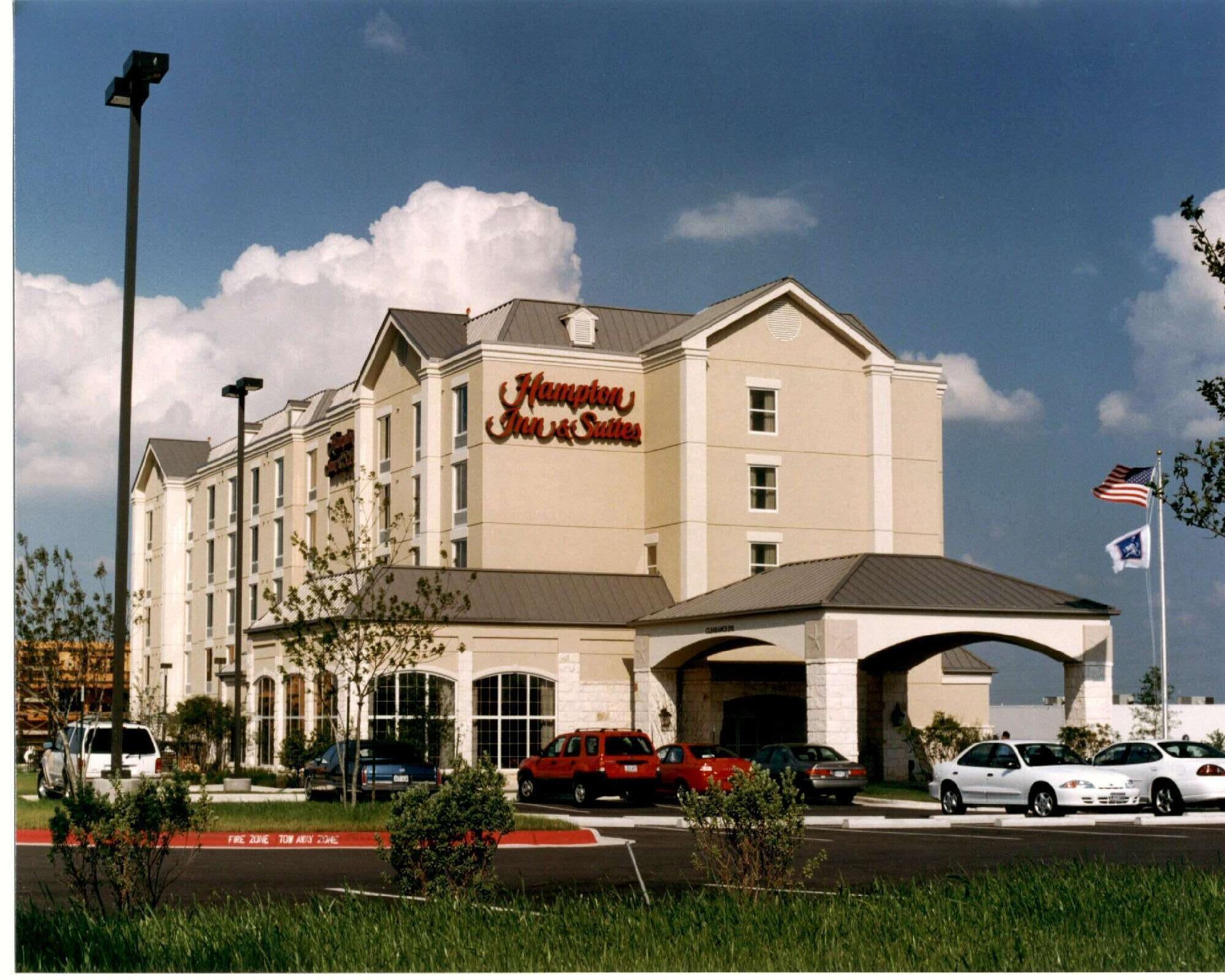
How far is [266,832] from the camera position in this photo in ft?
81.9

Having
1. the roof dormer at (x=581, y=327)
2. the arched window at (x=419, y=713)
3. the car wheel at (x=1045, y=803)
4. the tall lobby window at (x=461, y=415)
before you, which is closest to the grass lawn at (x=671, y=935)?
the car wheel at (x=1045, y=803)

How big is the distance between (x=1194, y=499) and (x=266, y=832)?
1434 cm

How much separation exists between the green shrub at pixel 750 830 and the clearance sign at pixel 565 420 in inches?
1534

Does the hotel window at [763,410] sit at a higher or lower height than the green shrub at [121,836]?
higher

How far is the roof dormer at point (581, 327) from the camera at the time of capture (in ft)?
184

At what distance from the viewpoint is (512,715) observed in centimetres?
4819

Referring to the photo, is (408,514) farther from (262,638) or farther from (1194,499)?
(1194,499)

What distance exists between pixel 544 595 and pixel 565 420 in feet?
21.2

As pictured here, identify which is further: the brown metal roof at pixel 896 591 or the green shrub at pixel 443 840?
the brown metal roof at pixel 896 591

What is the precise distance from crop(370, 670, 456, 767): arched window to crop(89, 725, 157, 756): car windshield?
7.75m

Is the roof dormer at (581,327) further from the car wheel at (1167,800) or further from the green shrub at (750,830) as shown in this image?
the green shrub at (750,830)

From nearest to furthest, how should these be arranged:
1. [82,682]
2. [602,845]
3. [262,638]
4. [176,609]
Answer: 1. [602,845]
2. [82,682]
3. [262,638]
4. [176,609]

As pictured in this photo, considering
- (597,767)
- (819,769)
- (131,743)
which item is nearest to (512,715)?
(597,767)

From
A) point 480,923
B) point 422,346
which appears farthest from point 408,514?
point 480,923
